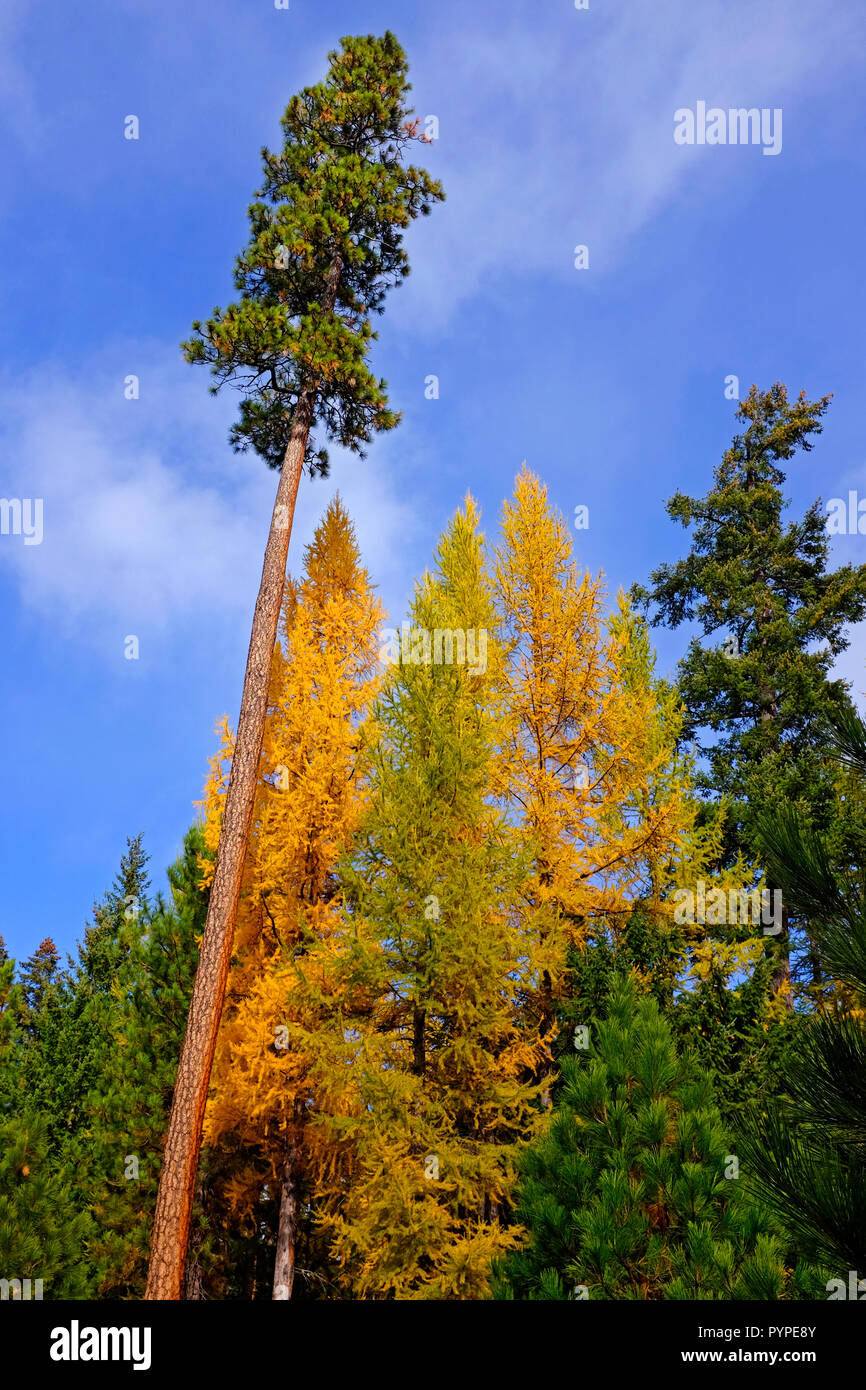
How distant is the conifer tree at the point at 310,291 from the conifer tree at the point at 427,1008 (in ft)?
5.67

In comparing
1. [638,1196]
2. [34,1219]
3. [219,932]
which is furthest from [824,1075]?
[34,1219]

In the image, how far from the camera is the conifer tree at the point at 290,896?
1093 centimetres

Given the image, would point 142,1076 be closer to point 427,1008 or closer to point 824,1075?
point 427,1008

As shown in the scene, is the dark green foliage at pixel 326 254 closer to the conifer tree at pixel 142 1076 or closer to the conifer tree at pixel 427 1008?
the conifer tree at pixel 427 1008

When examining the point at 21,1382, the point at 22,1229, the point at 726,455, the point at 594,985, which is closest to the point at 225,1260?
the point at 22,1229

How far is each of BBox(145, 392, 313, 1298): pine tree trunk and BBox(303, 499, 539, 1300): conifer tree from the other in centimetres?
140

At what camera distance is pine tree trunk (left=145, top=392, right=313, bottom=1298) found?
7387 millimetres

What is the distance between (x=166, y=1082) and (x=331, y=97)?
15107mm

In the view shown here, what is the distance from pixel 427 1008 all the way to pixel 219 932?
2.40 meters

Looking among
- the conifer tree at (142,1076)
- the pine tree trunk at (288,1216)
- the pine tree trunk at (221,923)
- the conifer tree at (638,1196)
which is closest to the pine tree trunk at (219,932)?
the pine tree trunk at (221,923)

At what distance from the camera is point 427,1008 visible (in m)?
9.31

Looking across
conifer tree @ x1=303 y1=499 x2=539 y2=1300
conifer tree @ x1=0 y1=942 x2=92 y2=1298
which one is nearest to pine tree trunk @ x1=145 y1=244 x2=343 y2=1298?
conifer tree @ x1=303 y1=499 x2=539 y2=1300

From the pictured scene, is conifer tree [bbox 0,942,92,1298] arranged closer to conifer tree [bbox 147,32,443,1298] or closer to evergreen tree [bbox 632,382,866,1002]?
conifer tree [bbox 147,32,443,1298]

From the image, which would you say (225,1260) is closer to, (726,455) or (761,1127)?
(761,1127)
